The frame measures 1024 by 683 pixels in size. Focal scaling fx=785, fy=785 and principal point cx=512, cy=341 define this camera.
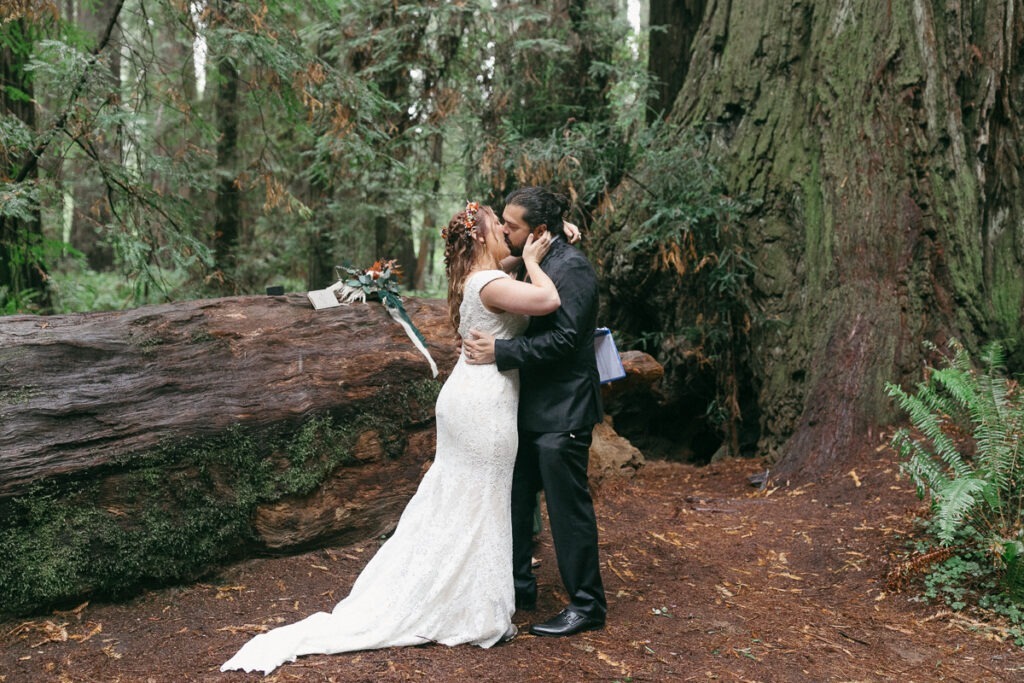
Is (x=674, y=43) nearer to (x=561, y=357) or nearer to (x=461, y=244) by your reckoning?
(x=461, y=244)

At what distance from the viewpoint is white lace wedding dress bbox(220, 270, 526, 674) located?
4246 mm

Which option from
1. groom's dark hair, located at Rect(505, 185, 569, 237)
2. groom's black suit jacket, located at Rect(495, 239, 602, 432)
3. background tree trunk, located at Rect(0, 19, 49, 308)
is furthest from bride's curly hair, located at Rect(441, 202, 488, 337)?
background tree trunk, located at Rect(0, 19, 49, 308)

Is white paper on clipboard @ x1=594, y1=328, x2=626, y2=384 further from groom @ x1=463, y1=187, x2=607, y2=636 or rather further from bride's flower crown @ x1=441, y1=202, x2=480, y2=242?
bride's flower crown @ x1=441, y1=202, x2=480, y2=242

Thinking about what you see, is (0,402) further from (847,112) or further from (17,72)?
(847,112)

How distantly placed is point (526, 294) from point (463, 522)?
4.33ft

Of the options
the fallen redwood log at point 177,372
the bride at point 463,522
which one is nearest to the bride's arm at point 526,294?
the bride at point 463,522

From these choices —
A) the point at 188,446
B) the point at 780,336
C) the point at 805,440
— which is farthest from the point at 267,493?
the point at 780,336

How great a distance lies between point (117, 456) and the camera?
15.5 feet

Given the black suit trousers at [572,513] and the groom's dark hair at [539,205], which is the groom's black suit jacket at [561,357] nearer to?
the black suit trousers at [572,513]

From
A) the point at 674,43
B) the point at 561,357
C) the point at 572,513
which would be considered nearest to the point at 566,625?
the point at 572,513

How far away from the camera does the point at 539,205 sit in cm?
465

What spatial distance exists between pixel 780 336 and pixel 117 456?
20.6 ft

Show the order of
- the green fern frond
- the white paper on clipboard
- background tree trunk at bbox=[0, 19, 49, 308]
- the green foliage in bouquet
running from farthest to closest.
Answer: background tree trunk at bbox=[0, 19, 49, 308] < the white paper on clipboard < the green foliage in bouquet < the green fern frond

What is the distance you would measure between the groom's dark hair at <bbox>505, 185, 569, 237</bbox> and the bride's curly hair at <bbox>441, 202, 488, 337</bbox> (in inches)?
9.5
